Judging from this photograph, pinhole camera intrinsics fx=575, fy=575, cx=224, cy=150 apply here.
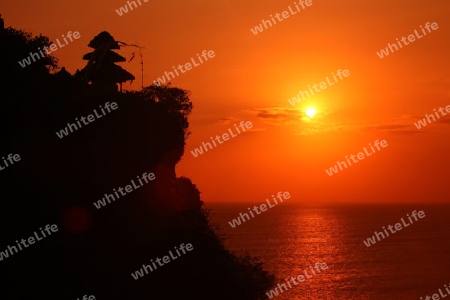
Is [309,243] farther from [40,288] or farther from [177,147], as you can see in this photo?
[40,288]

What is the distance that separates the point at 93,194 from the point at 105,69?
11.2 meters

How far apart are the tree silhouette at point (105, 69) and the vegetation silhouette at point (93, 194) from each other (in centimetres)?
19

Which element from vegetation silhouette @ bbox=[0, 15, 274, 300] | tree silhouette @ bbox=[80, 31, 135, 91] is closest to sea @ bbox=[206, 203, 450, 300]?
vegetation silhouette @ bbox=[0, 15, 274, 300]

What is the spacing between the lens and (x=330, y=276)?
12444 cm

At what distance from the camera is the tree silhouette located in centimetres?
A: 4175

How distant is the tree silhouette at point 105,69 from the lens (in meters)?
41.8

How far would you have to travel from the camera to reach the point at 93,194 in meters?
35.0

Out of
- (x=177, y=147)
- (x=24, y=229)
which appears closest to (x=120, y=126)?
(x=177, y=147)

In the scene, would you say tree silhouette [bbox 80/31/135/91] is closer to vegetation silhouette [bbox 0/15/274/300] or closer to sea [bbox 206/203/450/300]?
vegetation silhouette [bbox 0/15/274/300]

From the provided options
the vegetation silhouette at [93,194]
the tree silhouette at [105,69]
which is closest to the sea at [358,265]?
the vegetation silhouette at [93,194]

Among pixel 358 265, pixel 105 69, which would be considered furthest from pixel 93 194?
pixel 358 265

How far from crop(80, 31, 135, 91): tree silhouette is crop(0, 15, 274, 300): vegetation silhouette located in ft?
0.62

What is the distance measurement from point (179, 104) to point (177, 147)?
3.54 metres

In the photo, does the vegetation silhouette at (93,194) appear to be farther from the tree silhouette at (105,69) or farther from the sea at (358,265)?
the sea at (358,265)
